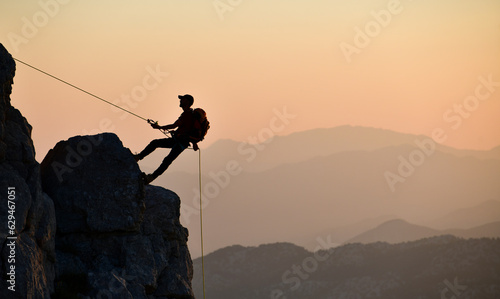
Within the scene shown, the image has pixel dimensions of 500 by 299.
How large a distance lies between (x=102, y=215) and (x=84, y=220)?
2.19 feet

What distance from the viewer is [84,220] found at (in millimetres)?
26188

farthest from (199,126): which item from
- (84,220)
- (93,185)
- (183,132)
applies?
(84,220)

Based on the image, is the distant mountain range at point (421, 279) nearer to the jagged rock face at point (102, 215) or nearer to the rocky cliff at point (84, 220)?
the rocky cliff at point (84, 220)

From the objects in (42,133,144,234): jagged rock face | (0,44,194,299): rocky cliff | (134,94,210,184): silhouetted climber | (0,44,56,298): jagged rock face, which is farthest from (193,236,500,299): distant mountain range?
(0,44,56,298): jagged rock face

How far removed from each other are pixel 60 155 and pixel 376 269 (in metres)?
177

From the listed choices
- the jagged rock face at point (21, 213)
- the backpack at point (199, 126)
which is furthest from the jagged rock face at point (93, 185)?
the backpack at point (199, 126)

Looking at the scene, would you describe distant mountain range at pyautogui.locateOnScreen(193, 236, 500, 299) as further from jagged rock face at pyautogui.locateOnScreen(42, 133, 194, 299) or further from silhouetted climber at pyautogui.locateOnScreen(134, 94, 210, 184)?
jagged rock face at pyautogui.locateOnScreen(42, 133, 194, 299)

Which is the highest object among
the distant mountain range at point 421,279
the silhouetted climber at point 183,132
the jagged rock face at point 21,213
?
the distant mountain range at point 421,279

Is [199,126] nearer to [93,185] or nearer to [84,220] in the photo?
[93,185]

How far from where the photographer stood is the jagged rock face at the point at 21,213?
68.1 feet

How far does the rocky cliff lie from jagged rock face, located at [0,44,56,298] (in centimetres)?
3

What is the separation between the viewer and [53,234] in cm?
2448

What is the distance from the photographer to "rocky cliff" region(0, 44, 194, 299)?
22.2m

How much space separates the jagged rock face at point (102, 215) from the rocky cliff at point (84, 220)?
36 millimetres
